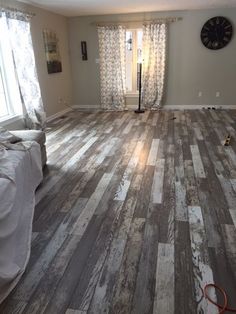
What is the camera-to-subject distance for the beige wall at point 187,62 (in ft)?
20.0

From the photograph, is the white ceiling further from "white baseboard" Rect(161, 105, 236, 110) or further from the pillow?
the pillow

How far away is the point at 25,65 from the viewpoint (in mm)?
4590

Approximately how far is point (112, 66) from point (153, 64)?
3.35 ft

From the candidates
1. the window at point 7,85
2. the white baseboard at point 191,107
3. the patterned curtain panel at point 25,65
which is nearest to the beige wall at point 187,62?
the white baseboard at point 191,107

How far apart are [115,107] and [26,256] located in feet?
17.8

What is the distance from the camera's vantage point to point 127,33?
6.40m

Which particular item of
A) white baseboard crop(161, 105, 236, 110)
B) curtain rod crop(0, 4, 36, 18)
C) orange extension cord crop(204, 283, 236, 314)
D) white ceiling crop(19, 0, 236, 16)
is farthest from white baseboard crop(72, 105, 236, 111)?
orange extension cord crop(204, 283, 236, 314)

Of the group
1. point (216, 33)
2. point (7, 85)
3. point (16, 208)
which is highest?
point (216, 33)

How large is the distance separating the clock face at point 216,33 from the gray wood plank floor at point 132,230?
3.08m

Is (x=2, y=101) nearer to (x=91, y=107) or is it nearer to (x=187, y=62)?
(x=91, y=107)

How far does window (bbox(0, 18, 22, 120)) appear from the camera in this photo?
4.34 metres

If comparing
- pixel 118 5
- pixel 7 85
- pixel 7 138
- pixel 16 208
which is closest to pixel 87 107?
pixel 118 5

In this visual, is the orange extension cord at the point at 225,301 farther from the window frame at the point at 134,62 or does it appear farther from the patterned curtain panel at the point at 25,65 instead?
the window frame at the point at 134,62

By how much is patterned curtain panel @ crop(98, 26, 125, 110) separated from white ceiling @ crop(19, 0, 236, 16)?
482mm
